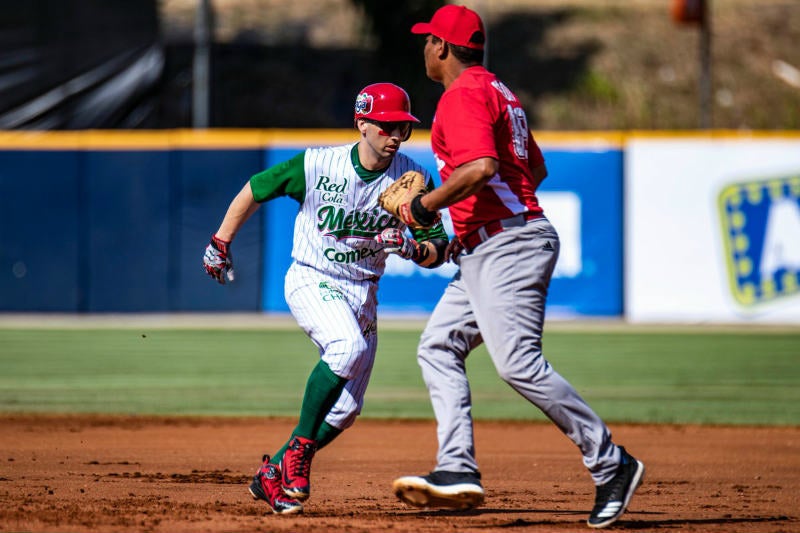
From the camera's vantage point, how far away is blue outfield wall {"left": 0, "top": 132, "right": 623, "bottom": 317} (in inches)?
666

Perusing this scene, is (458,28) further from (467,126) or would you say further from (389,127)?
(389,127)

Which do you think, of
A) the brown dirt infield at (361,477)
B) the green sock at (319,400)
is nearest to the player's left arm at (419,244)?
the green sock at (319,400)

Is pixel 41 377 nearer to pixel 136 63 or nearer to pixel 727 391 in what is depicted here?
pixel 727 391

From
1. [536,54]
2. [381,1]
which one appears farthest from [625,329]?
[536,54]

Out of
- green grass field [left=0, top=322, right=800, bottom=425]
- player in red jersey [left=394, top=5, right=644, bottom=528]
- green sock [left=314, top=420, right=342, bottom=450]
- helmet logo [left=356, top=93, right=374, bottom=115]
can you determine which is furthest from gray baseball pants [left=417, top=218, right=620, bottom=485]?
green grass field [left=0, top=322, right=800, bottom=425]

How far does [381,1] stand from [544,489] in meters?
22.2

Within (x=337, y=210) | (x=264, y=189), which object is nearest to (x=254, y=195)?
(x=264, y=189)

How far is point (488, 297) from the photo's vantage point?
480cm

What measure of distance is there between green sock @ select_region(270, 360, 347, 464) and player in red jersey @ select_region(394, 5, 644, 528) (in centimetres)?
54

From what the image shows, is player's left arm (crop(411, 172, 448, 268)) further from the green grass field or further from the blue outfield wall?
the blue outfield wall

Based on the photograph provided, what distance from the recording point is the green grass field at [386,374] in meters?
9.67

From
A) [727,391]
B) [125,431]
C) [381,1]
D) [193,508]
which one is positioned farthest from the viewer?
[381,1]

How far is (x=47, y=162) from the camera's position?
56.4 ft

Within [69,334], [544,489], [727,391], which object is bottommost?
[69,334]
